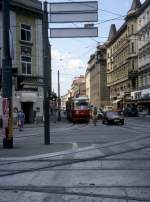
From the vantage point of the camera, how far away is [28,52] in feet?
170

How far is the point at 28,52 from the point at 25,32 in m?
2.04

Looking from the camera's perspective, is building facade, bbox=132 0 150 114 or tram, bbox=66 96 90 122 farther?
building facade, bbox=132 0 150 114

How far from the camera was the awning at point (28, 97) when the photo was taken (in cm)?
5034

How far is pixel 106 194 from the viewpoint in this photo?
9.56 metres

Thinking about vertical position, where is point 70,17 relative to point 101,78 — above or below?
below

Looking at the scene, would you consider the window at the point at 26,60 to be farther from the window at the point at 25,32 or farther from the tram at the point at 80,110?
the tram at the point at 80,110

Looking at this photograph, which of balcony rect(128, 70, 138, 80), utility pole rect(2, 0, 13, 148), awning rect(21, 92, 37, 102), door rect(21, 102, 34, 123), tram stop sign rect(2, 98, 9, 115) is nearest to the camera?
tram stop sign rect(2, 98, 9, 115)

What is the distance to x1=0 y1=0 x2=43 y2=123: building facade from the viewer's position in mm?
50188

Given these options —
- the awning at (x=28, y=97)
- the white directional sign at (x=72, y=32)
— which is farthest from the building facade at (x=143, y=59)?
the white directional sign at (x=72, y=32)

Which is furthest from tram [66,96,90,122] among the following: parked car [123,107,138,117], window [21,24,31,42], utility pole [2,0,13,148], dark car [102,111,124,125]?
utility pole [2,0,13,148]

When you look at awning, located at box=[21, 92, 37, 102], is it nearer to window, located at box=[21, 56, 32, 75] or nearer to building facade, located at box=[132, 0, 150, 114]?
window, located at box=[21, 56, 32, 75]

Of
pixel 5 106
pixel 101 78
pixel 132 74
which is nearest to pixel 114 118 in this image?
pixel 5 106

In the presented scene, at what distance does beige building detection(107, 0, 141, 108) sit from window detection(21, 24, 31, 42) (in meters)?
27.4

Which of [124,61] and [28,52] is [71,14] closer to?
[28,52]
